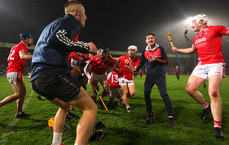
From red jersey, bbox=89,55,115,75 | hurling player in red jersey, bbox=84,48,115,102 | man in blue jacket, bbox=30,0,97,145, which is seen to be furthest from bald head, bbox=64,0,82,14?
red jersey, bbox=89,55,115,75

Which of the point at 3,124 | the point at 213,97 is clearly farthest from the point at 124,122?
the point at 3,124

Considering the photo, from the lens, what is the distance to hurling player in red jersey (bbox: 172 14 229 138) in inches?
106

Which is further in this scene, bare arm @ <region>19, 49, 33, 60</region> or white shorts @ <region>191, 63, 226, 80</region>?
white shorts @ <region>191, 63, 226, 80</region>

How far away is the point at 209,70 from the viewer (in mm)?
2928

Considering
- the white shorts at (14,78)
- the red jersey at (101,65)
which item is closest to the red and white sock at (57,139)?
the white shorts at (14,78)

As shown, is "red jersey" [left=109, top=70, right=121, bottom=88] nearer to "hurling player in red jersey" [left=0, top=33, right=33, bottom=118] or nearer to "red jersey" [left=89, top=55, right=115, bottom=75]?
"red jersey" [left=89, top=55, right=115, bottom=75]

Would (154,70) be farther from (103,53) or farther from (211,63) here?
(103,53)

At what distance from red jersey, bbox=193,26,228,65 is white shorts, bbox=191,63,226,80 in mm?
92

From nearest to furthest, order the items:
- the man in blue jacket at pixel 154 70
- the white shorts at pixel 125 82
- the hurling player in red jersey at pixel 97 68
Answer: the man in blue jacket at pixel 154 70 → the white shorts at pixel 125 82 → the hurling player in red jersey at pixel 97 68

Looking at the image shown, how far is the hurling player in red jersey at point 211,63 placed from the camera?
8.85 feet

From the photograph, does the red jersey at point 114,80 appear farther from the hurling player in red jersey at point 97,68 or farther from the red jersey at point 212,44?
the red jersey at point 212,44

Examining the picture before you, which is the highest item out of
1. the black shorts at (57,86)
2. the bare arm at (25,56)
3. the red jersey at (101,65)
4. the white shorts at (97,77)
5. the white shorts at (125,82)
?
the bare arm at (25,56)

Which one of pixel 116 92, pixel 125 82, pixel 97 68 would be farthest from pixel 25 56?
pixel 116 92

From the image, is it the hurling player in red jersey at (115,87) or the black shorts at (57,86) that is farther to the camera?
the hurling player in red jersey at (115,87)
